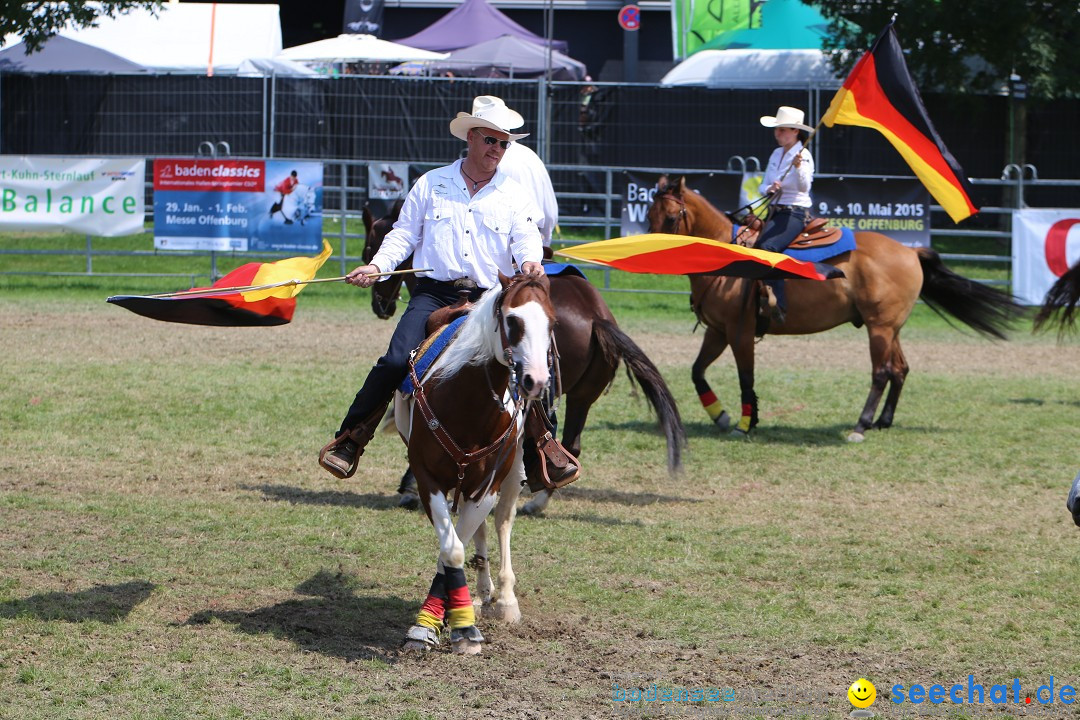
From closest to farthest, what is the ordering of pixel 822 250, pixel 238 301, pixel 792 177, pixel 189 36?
pixel 238 301
pixel 792 177
pixel 822 250
pixel 189 36

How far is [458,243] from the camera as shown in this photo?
5738 millimetres

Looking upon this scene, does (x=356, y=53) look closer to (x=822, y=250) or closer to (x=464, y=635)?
(x=822, y=250)

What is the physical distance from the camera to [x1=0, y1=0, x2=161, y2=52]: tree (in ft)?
65.0

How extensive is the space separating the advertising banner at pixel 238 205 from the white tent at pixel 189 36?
6.95 metres

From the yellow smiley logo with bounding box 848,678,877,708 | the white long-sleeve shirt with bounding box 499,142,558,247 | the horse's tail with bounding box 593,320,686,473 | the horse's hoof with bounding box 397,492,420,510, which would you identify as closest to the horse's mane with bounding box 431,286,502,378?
the yellow smiley logo with bounding box 848,678,877,708

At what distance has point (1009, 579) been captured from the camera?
20.7 feet

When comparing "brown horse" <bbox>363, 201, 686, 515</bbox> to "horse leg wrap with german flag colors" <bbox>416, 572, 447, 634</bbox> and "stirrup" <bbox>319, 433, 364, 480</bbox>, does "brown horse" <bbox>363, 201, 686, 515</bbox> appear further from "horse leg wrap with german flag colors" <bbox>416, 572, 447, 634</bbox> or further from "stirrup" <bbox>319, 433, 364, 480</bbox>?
"horse leg wrap with german flag colors" <bbox>416, 572, 447, 634</bbox>

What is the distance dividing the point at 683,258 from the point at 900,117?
7.92 ft

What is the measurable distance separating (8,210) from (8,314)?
2955 mm

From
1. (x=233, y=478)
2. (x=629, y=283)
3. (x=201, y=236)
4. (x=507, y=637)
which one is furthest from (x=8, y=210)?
(x=507, y=637)

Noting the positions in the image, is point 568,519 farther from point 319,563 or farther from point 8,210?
point 8,210

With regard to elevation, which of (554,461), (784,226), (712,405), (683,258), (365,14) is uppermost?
(365,14)

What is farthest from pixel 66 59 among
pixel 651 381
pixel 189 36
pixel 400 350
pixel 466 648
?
pixel 466 648

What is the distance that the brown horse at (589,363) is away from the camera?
24.0 feet
